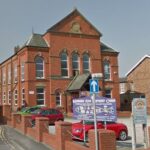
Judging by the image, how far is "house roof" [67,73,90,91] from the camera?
41800 mm

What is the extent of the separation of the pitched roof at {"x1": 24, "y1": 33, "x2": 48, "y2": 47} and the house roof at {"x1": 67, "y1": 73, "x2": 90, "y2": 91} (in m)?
5.57

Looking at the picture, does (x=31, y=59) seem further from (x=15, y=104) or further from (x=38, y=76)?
(x=15, y=104)

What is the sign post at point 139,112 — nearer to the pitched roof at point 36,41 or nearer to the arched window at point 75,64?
the pitched roof at point 36,41

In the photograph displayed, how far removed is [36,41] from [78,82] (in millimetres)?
7376

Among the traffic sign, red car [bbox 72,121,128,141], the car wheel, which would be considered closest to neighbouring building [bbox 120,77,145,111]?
the car wheel

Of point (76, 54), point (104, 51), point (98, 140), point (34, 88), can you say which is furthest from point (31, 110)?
point (98, 140)

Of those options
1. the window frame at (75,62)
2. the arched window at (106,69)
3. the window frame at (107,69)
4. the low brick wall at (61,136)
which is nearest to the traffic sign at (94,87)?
the low brick wall at (61,136)

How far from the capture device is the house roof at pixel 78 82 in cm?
4180

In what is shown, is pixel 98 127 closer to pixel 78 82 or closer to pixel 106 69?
pixel 78 82

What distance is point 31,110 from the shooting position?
34.0 meters

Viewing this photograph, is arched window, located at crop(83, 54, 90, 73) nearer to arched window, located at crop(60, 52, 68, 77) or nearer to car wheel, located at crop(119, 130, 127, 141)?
arched window, located at crop(60, 52, 68, 77)

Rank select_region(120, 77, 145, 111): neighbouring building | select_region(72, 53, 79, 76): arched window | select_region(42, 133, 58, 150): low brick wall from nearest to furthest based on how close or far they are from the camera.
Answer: select_region(42, 133, 58, 150): low brick wall → select_region(72, 53, 79, 76): arched window → select_region(120, 77, 145, 111): neighbouring building

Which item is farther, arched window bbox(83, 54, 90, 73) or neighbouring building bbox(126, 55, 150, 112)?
neighbouring building bbox(126, 55, 150, 112)

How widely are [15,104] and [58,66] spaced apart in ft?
29.6
